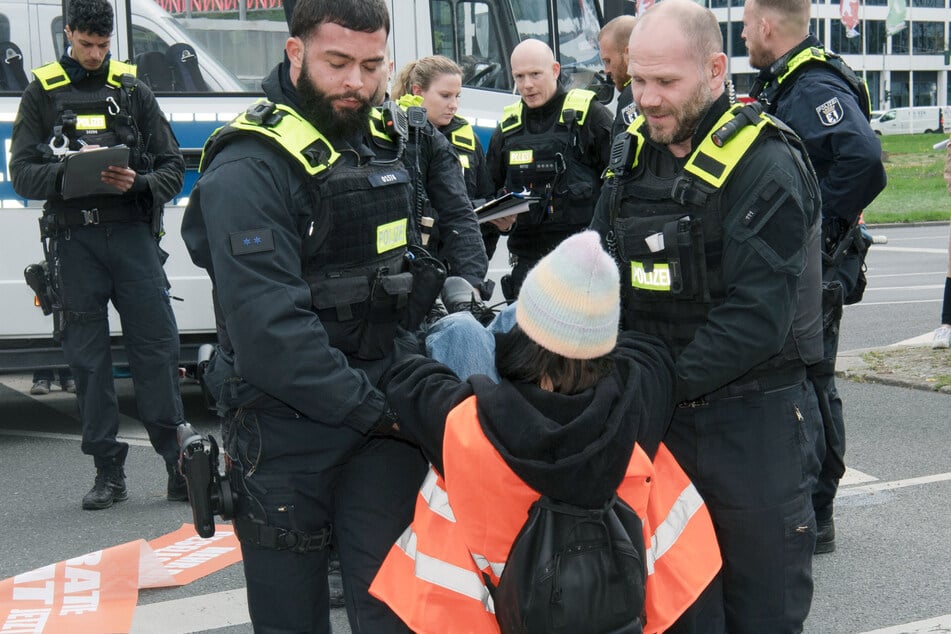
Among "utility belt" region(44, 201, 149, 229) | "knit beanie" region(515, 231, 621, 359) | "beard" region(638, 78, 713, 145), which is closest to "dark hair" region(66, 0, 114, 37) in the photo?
"utility belt" region(44, 201, 149, 229)

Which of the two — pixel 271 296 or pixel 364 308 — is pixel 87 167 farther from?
pixel 271 296

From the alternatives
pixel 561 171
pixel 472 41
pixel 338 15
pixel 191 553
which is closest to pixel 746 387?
pixel 338 15

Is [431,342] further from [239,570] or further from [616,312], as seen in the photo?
[239,570]

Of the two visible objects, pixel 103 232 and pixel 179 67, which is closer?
pixel 103 232

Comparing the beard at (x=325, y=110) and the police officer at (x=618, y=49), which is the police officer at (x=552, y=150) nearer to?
the police officer at (x=618, y=49)

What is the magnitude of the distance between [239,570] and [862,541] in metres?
2.67

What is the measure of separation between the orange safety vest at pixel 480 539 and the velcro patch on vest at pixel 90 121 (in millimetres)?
3685

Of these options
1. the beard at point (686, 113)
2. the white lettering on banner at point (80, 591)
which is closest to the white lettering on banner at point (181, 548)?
the white lettering on banner at point (80, 591)

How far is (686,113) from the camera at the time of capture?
2.93 meters

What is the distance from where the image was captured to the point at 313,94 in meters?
2.78

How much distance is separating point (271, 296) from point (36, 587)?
97.2 inches

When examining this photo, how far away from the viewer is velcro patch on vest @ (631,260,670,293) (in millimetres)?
2983

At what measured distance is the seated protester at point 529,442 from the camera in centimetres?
233

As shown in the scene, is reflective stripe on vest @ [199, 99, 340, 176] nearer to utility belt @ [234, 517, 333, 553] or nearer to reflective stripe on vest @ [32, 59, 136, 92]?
utility belt @ [234, 517, 333, 553]
